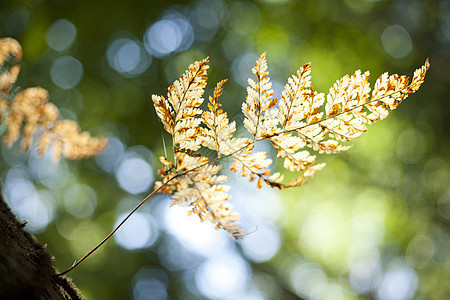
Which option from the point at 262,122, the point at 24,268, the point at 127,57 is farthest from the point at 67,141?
the point at 127,57

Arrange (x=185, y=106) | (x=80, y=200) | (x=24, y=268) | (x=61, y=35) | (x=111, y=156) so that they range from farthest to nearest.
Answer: (x=80, y=200)
(x=111, y=156)
(x=61, y=35)
(x=185, y=106)
(x=24, y=268)

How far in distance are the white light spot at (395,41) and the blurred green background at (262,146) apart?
15 millimetres

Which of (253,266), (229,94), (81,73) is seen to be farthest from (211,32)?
(253,266)

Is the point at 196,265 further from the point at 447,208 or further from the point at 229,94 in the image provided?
the point at 447,208

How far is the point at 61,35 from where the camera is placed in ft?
11.7

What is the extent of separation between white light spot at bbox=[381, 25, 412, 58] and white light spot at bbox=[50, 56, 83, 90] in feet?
12.9

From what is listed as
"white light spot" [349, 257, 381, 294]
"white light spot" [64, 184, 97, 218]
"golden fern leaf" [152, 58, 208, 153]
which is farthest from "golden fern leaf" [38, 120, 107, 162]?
"white light spot" [349, 257, 381, 294]

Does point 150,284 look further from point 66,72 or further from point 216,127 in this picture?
point 216,127

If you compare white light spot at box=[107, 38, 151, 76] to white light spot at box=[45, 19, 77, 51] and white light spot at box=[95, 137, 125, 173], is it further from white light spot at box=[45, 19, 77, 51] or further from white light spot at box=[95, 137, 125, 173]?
white light spot at box=[95, 137, 125, 173]

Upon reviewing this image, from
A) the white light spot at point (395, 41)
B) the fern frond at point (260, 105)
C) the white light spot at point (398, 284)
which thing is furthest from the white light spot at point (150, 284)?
the white light spot at point (395, 41)

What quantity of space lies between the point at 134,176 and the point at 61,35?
2052 mm

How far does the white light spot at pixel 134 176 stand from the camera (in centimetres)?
409

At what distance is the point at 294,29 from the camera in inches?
149

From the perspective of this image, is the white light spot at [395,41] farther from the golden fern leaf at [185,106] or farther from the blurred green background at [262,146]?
the golden fern leaf at [185,106]
